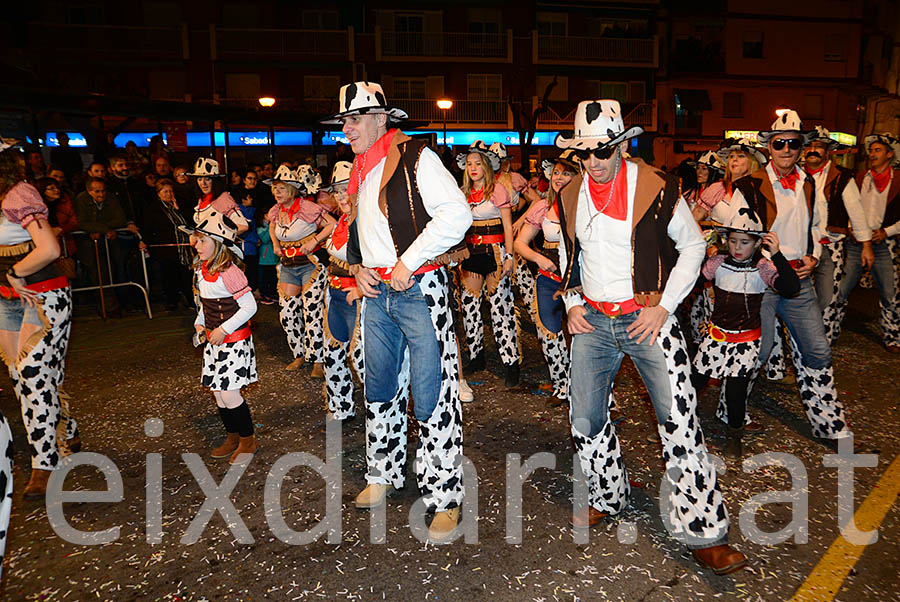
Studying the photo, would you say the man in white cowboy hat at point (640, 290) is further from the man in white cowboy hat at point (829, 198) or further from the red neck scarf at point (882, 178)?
the red neck scarf at point (882, 178)

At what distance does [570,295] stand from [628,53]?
3441 cm

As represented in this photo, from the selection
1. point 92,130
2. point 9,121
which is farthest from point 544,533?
point 9,121

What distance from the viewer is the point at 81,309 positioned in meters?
11.7

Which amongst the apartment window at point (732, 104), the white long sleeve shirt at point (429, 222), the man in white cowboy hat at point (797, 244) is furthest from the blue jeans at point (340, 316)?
the apartment window at point (732, 104)

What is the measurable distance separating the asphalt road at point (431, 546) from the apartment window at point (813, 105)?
36154 millimetres

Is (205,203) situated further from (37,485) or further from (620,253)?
(620,253)

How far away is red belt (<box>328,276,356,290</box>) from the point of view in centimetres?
519

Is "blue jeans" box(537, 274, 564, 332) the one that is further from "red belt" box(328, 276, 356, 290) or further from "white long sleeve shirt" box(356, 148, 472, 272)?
"white long sleeve shirt" box(356, 148, 472, 272)

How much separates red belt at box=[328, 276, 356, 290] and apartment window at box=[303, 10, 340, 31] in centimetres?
3063

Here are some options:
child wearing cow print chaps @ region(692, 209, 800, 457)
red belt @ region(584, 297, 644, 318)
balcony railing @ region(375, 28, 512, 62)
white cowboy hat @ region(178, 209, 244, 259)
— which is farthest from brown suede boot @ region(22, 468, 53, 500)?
balcony railing @ region(375, 28, 512, 62)

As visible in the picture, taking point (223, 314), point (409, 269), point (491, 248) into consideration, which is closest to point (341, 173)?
point (491, 248)

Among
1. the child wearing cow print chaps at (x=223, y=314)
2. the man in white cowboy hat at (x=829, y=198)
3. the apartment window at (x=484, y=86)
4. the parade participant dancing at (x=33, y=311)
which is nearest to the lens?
the parade participant dancing at (x=33, y=311)

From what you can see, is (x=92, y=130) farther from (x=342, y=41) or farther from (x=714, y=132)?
(x=714, y=132)

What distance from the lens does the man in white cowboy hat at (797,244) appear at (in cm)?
476
